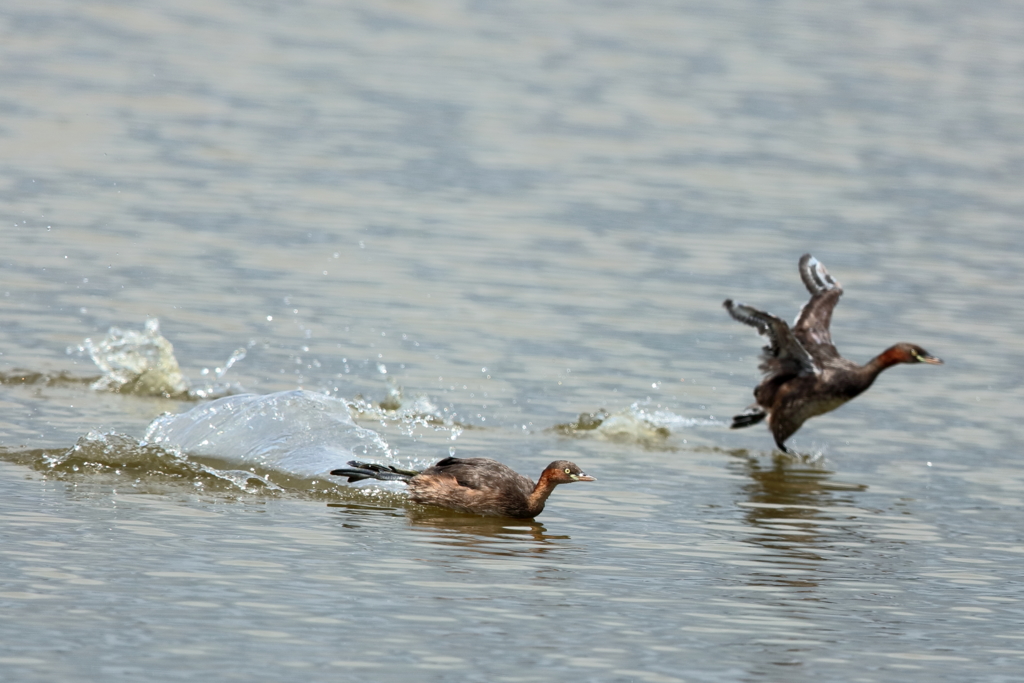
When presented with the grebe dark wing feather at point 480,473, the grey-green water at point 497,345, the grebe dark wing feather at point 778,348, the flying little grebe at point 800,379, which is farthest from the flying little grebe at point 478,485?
the flying little grebe at point 800,379

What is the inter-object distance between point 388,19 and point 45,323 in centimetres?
2800

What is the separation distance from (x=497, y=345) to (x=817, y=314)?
10.1 feet

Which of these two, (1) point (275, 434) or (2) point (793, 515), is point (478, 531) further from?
(2) point (793, 515)

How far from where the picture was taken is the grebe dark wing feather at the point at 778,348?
15008 mm

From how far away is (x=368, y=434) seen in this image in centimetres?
1381

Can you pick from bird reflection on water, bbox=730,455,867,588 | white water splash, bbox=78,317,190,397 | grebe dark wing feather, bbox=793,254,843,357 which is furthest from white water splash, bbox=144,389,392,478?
grebe dark wing feather, bbox=793,254,843,357

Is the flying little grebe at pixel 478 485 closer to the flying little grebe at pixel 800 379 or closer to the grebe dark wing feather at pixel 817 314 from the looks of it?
the flying little grebe at pixel 800 379

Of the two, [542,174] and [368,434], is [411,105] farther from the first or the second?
[368,434]

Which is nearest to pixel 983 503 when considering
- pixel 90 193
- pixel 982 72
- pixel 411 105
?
pixel 90 193

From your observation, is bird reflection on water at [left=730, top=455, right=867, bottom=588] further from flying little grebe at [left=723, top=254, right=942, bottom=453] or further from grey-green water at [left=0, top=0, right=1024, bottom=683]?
flying little grebe at [left=723, top=254, right=942, bottom=453]

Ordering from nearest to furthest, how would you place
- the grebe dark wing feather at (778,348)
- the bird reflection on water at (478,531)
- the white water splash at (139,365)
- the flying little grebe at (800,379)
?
the bird reflection on water at (478,531) < the grebe dark wing feather at (778,348) < the white water splash at (139,365) < the flying little grebe at (800,379)

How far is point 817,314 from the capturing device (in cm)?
1648

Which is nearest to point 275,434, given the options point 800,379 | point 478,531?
point 478,531

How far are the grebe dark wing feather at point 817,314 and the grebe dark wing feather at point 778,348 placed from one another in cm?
27
